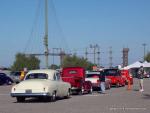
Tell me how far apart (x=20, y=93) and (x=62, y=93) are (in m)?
3.21

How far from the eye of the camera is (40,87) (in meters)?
22.9

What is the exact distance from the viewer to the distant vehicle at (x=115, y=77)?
44.7m

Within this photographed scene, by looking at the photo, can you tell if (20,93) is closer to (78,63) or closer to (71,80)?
(71,80)

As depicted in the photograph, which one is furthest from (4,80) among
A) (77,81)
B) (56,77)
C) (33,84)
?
(33,84)

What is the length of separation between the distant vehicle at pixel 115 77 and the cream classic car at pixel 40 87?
64.4ft

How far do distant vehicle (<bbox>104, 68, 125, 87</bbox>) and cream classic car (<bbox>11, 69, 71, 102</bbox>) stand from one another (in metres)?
19.6

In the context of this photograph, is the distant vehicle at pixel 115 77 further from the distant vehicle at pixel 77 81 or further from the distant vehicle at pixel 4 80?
the distant vehicle at pixel 4 80

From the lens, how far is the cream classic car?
2291 cm

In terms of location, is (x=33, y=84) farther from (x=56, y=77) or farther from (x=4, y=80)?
(x=4, y=80)

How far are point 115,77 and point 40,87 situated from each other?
903 inches

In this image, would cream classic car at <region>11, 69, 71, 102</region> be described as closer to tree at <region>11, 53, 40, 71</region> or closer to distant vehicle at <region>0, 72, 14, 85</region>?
distant vehicle at <region>0, 72, 14, 85</region>

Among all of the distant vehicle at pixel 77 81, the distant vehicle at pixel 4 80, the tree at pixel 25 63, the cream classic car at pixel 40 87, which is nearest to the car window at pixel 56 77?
the cream classic car at pixel 40 87

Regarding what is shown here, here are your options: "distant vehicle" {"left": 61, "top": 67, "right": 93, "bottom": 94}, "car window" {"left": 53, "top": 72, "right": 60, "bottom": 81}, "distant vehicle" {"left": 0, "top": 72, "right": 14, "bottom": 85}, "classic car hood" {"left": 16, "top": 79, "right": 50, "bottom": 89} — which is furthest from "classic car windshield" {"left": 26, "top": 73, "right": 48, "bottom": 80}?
"distant vehicle" {"left": 0, "top": 72, "right": 14, "bottom": 85}

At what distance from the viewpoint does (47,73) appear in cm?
2461
